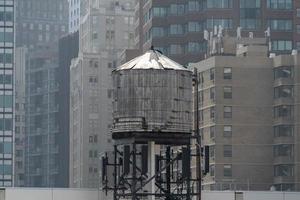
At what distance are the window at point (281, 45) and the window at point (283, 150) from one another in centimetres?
3393

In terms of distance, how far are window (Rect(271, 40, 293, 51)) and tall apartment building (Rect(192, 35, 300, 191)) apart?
29.4 m

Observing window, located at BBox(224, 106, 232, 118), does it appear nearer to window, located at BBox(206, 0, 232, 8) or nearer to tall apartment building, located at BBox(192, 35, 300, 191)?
tall apartment building, located at BBox(192, 35, 300, 191)

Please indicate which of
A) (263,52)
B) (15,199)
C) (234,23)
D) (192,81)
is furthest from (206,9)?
(192,81)

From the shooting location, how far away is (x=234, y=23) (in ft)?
631

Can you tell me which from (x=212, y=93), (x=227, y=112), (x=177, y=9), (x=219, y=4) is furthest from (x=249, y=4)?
(x=227, y=112)

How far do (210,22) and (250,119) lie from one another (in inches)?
1345

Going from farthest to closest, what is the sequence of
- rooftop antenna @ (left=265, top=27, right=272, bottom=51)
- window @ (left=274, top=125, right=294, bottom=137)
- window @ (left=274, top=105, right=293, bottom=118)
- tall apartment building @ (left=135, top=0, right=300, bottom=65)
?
tall apartment building @ (left=135, top=0, right=300, bottom=65), rooftop antenna @ (left=265, top=27, right=272, bottom=51), window @ (left=274, top=125, right=294, bottom=137), window @ (left=274, top=105, right=293, bottom=118)

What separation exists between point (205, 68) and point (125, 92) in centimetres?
10832

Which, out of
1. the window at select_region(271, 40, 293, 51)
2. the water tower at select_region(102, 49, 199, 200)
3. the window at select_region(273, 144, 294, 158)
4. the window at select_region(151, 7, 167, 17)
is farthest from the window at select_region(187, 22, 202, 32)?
the water tower at select_region(102, 49, 199, 200)

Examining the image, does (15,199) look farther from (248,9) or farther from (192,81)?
(248,9)

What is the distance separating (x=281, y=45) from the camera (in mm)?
193000

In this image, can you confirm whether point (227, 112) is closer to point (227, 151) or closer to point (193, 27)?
point (227, 151)

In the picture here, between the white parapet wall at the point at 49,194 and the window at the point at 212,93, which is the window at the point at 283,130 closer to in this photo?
the window at the point at 212,93

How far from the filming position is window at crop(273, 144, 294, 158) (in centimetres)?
16099
